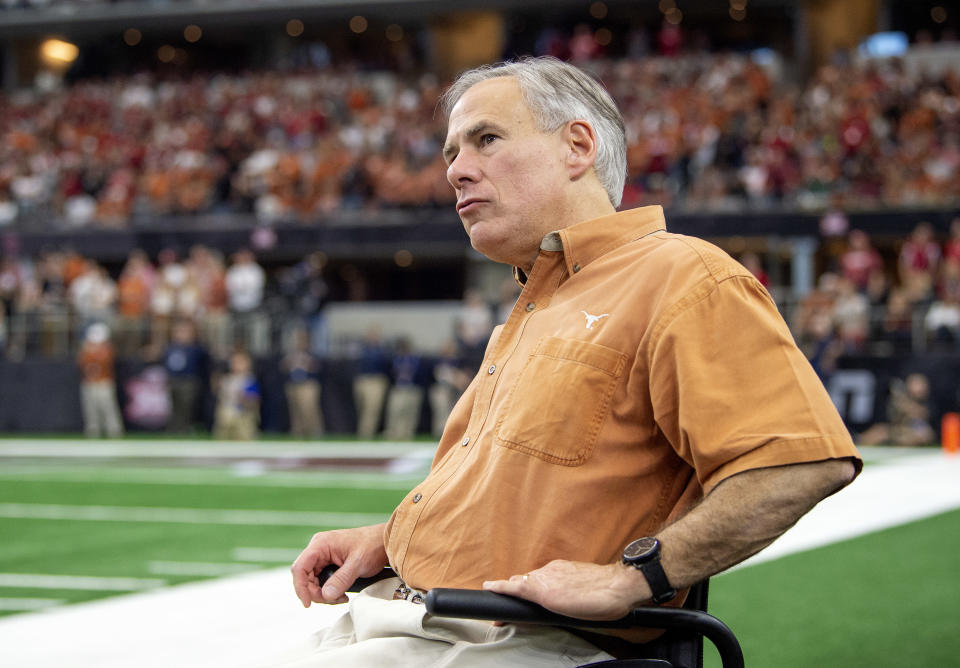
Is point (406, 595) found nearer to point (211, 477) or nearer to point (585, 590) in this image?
point (585, 590)

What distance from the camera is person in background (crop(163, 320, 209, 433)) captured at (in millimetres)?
18359

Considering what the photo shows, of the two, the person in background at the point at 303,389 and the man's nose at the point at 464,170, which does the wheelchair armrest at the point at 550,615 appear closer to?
the man's nose at the point at 464,170

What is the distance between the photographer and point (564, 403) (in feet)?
7.01

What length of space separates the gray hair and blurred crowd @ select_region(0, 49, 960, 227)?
16.7 m

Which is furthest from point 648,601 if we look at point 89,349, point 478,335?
point 89,349

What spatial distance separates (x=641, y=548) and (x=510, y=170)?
871 mm

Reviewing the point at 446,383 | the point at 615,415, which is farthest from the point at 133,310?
the point at 615,415

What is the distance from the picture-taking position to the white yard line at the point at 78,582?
258 inches

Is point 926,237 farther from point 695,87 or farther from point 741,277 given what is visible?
point 741,277

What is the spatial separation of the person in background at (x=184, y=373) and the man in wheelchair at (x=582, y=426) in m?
16.3

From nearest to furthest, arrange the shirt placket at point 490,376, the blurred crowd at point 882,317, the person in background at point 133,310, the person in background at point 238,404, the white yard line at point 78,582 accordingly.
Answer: the shirt placket at point 490,376 → the white yard line at point 78,582 → the blurred crowd at point 882,317 → the person in background at point 238,404 → the person in background at point 133,310

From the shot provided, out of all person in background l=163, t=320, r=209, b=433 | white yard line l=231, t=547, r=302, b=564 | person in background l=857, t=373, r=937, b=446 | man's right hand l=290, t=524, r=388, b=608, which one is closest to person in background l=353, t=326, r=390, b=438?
Answer: person in background l=163, t=320, r=209, b=433

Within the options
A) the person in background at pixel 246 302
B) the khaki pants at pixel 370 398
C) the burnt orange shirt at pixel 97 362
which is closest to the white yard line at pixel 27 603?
the khaki pants at pixel 370 398

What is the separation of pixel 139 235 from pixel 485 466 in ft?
70.9
